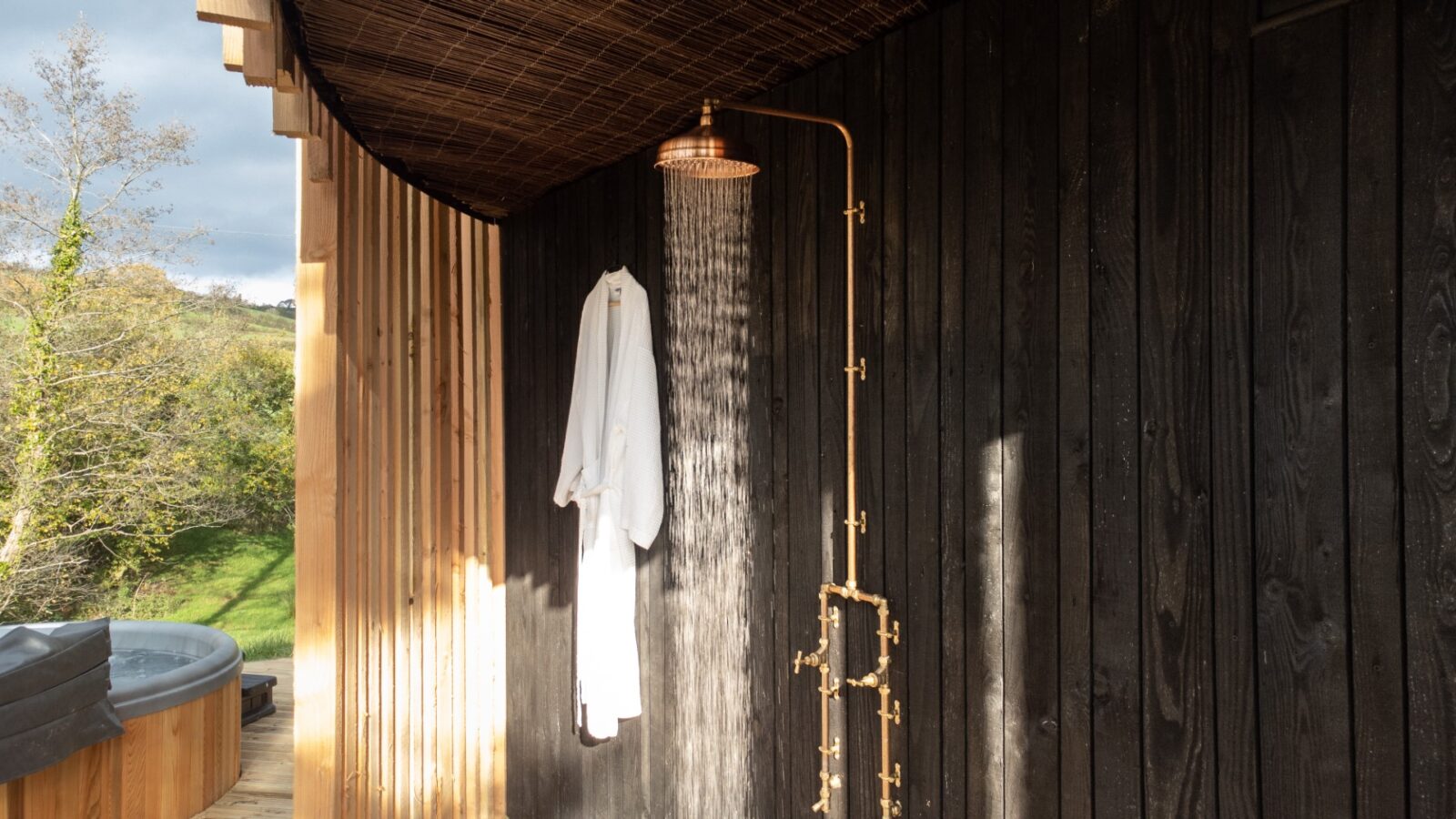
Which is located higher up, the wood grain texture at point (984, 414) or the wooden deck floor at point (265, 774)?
the wood grain texture at point (984, 414)

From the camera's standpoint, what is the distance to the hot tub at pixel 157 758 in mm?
3330

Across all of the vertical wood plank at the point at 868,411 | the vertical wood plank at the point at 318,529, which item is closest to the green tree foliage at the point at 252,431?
the vertical wood plank at the point at 318,529

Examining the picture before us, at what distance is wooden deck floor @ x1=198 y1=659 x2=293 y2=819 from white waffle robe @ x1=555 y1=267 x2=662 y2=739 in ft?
6.10

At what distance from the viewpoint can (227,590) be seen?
357 inches

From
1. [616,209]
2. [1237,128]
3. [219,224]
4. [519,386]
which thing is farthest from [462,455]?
[219,224]

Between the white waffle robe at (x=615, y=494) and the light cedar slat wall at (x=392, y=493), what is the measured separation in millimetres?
664

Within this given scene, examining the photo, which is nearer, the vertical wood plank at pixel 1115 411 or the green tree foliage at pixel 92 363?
the vertical wood plank at pixel 1115 411

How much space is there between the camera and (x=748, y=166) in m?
1.99

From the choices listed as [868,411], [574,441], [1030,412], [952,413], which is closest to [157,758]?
[574,441]

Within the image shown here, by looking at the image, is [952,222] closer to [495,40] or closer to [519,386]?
[495,40]

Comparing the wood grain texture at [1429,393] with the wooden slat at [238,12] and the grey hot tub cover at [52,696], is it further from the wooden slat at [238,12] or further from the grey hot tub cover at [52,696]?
the grey hot tub cover at [52,696]

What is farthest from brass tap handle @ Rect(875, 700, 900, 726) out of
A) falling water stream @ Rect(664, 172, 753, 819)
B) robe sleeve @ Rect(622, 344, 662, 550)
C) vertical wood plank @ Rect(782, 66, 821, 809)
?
robe sleeve @ Rect(622, 344, 662, 550)

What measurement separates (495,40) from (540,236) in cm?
149

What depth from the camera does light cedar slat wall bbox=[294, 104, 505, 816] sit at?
2635 millimetres
